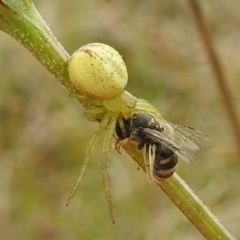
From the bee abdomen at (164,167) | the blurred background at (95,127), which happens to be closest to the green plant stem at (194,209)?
the bee abdomen at (164,167)

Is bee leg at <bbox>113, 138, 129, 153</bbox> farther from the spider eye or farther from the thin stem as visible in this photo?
the thin stem

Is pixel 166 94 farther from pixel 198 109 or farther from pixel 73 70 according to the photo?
pixel 73 70

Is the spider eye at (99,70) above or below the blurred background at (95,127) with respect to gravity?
above

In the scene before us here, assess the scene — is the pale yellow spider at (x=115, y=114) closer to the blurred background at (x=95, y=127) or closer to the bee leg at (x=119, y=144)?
the bee leg at (x=119, y=144)

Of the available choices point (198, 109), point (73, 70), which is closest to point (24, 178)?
point (198, 109)

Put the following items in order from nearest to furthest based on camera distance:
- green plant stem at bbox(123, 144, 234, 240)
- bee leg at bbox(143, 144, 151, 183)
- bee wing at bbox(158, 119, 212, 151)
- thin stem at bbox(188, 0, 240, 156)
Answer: green plant stem at bbox(123, 144, 234, 240) < bee leg at bbox(143, 144, 151, 183) < bee wing at bbox(158, 119, 212, 151) < thin stem at bbox(188, 0, 240, 156)

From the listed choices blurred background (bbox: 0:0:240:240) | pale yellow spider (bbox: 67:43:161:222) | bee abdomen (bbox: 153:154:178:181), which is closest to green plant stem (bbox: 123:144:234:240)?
bee abdomen (bbox: 153:154:178:181)

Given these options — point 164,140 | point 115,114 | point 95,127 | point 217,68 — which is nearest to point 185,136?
point 164,140
